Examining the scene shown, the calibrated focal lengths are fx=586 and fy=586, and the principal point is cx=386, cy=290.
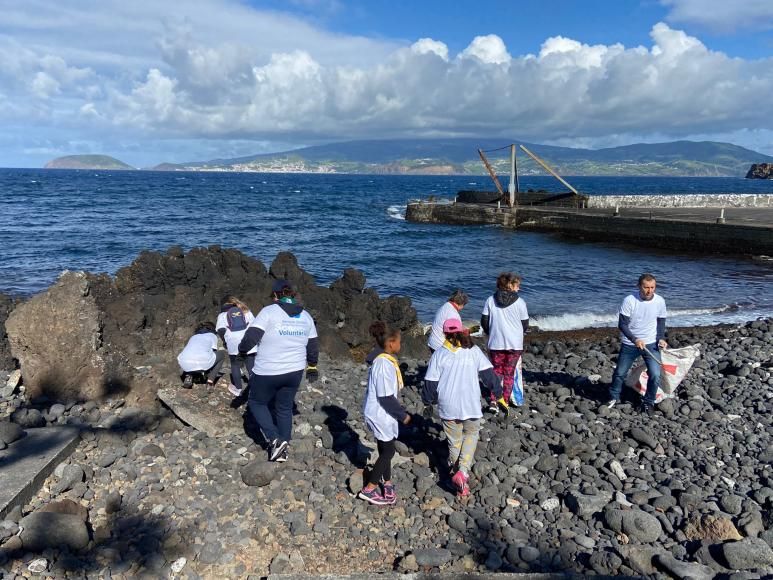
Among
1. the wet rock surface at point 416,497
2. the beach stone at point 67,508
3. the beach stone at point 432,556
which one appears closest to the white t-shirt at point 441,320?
the wet rock surface at point 416,497

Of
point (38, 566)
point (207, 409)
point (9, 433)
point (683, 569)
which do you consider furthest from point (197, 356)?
point (683, 569)

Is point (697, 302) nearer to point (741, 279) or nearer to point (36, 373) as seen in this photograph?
point (741, 279)

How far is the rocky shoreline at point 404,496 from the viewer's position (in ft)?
15.7

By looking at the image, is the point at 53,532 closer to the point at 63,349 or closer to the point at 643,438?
the point at 63,349

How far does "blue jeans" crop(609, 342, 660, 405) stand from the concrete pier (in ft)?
85.3

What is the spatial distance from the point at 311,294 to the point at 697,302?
13359 millimetres

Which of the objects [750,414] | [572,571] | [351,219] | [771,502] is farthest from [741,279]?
[351,219]

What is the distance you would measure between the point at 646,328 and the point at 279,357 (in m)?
4.74

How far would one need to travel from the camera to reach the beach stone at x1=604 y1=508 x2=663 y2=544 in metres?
5.07

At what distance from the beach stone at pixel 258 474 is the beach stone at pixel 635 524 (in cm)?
324

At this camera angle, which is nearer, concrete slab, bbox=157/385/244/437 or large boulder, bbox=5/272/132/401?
concrete slab, bbox=157/385/244/437

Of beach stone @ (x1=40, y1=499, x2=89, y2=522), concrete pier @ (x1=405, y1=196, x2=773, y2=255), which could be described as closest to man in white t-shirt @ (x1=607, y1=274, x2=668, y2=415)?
beach stone @ (x1=40, y1=499, x2=89, y2=522)

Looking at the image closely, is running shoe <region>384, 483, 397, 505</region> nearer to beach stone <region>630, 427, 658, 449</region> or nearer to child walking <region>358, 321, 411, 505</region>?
child walking <region>358, 321, 411, 505</region>

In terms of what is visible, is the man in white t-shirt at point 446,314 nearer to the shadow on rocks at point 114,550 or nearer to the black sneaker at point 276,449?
Answer: the black sneaker at point 276,449
